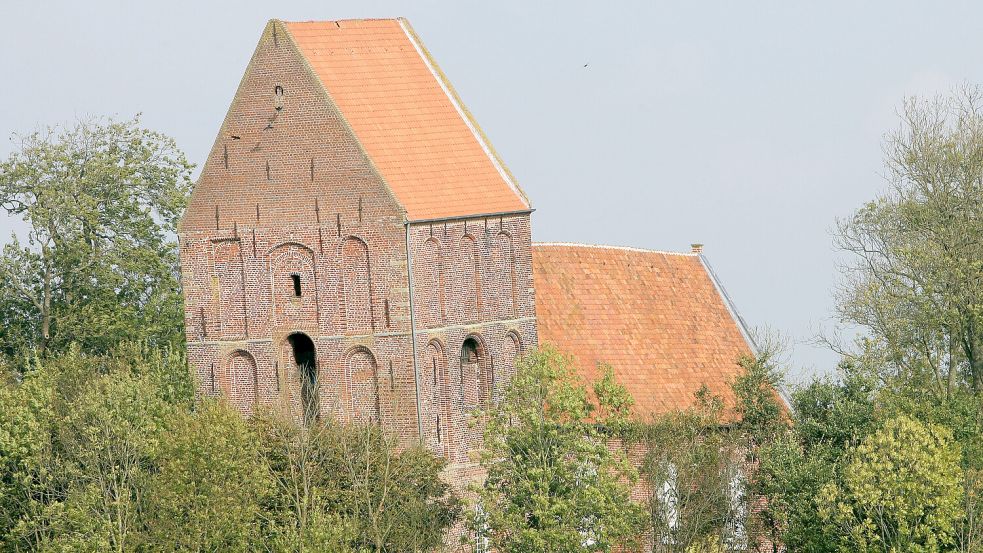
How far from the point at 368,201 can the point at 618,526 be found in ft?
Answer: 32.1

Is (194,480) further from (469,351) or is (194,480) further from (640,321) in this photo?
(640,321)

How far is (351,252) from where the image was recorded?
50.9 meters

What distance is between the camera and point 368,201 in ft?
167

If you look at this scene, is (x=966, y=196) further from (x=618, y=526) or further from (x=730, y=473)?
(x=618, y=526)

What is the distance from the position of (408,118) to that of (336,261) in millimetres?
4687

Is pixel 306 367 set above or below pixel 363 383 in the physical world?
above

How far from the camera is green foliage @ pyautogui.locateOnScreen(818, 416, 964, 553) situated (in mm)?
47906

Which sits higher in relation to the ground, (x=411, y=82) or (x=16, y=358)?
(x=411, y=82)

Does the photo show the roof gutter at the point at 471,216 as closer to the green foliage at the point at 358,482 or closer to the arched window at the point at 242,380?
the green foliage at the point at 358,482

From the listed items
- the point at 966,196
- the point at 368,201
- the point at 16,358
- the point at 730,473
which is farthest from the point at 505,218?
the point at 16,358

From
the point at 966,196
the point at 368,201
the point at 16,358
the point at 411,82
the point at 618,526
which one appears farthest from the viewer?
the point at 16,358

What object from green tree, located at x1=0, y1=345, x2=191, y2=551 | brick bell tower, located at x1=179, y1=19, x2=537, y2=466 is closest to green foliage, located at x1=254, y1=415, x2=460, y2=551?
brick bell tower, located at x1=179, y1=19, x2=537, y2=466

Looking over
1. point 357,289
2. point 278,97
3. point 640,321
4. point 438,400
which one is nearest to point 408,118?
point 278,97

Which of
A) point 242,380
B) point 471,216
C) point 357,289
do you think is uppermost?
point 471,216
